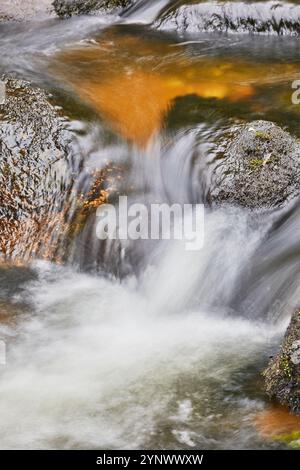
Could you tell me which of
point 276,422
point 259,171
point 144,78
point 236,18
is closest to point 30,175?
point 259,171

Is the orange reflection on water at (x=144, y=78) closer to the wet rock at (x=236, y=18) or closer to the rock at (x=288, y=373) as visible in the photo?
the wet rock at (x=236, y=18)

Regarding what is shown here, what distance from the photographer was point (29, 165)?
7.68m

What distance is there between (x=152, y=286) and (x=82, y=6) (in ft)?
23.8

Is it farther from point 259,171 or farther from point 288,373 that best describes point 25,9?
point 288,373

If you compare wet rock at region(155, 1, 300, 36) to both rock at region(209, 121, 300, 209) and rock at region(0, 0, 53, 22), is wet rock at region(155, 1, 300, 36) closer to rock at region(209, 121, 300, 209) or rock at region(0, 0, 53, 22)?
rock at region(0, 0, 53, 22)

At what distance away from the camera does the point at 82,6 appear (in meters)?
12.5

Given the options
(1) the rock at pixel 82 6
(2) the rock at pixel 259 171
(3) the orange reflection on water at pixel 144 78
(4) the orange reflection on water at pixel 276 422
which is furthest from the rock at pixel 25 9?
(4) the orange reflection on water at pixel 276 422

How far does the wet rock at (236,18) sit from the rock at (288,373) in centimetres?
692

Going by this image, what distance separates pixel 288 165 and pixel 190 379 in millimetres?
2609

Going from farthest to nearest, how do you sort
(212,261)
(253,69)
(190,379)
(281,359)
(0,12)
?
(0,12), (253,69), (212,261), (190,379), (281,359)

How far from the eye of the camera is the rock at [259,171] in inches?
275

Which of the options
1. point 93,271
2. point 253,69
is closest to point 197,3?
point 253,69

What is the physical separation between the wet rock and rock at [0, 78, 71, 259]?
13.5ft

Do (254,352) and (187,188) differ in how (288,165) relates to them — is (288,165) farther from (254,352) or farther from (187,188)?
(254,352)
